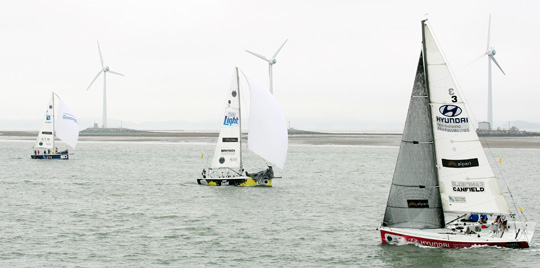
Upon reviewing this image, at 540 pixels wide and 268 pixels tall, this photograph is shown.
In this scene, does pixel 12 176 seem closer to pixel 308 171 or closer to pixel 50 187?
pixel 50 187

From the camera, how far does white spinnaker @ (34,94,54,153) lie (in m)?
87.7

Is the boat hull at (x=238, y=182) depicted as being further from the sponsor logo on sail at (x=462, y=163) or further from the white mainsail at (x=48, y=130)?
the white mainsail at (x=48, y=130)

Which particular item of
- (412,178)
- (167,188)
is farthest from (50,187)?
(412,178)

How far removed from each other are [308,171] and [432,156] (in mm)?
46809

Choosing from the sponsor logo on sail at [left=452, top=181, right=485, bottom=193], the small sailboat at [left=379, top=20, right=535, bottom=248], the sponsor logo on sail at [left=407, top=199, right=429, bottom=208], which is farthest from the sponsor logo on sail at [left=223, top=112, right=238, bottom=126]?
the sponsor logo on sail at [left=452, top=181, right=485, bottom=193]

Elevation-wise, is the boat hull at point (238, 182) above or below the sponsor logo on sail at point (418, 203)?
below

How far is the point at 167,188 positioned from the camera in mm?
55000

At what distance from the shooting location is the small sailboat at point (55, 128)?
289 feet

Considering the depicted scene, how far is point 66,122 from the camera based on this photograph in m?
90.4

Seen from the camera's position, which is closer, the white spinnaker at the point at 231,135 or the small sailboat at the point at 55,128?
the white spinnaker at the point at 231,135

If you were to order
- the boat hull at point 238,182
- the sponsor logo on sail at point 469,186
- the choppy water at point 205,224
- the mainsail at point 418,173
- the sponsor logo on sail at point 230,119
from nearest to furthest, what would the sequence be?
the sponsor logo on sail at point 469,186 → the mainsail at point 418,173 → the choppy water at point 205,224 → the boat hull at point 238,182 → the sponsor logo on sail at point 230,119

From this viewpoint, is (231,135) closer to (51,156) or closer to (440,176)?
(440,176)

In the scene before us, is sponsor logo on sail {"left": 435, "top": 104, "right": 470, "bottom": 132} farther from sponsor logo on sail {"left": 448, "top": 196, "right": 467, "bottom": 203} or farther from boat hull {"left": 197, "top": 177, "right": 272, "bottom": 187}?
boat hull {"left": 197, "top": 177, "right": 272, "bottom": 187}

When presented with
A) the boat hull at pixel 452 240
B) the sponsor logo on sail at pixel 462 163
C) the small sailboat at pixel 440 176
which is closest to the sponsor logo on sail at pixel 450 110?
the small sailboat at pixel 440 176
